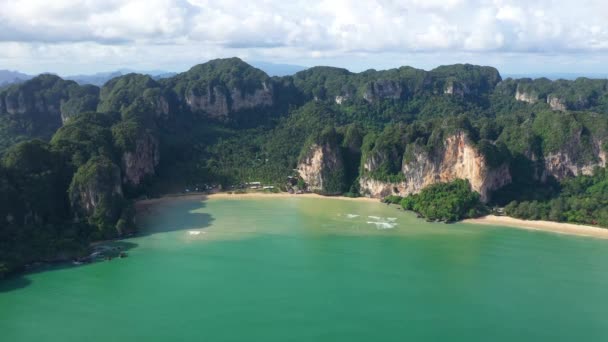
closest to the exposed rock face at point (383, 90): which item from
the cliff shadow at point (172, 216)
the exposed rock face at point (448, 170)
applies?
the exposed rock face at point (448, 170)

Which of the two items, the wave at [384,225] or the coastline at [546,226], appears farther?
the wave at [384,225]

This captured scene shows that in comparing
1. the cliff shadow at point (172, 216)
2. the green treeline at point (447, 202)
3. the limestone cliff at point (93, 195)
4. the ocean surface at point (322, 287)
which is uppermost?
the limestone cliff at point (93, 195)

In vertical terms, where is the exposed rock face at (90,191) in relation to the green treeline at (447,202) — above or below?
above

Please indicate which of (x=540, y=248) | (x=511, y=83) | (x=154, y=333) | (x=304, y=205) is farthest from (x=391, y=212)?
(x=511, y=83)

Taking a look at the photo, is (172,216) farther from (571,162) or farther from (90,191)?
(571,162)

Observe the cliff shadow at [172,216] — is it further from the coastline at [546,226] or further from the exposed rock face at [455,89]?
the exposed rock face at [455,89]

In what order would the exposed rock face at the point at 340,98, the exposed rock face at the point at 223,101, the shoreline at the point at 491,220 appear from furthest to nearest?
the exposed rock face at the point at 340,98, the exposed rock face at the point at 223,101, the shoreline at the point at 491,220
